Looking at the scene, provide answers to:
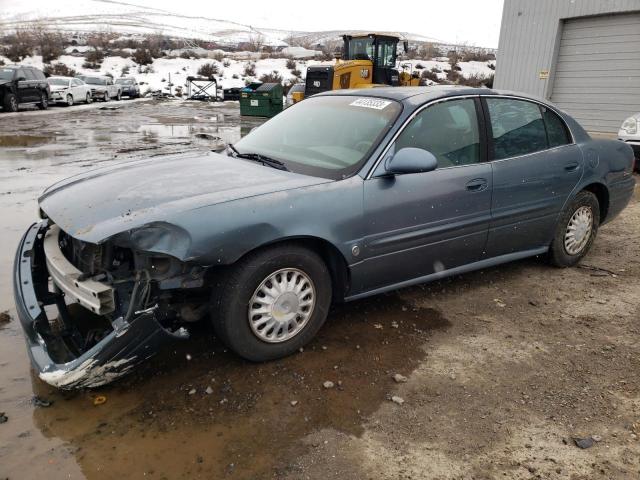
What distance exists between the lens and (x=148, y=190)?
2920 mm

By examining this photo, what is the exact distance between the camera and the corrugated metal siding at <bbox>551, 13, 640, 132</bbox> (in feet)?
39.4

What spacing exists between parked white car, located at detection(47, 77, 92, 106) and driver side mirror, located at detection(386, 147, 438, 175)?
24.6 metres

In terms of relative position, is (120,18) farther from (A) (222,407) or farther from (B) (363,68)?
(A) (222,407)

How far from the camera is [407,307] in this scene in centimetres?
379

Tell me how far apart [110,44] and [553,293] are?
2534 inches

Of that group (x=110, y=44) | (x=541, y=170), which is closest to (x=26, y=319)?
(x=541, y=170)

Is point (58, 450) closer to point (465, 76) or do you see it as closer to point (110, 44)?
point (465, 76)

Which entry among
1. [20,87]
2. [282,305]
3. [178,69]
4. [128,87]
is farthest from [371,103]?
[178,69]

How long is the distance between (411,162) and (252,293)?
1.24 meters

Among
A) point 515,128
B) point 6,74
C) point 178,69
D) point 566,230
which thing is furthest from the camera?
point 178,69

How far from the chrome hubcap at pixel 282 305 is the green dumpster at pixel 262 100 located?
18359mm

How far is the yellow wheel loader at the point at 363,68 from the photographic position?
16281 millimetres

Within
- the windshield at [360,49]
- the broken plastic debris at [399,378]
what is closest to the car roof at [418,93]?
the broken plastic debris at [399,378]

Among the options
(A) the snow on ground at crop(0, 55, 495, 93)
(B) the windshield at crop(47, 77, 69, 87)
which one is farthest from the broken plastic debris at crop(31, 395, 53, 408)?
(A) the snow on ground at crop(0, 55, 495, 93)
